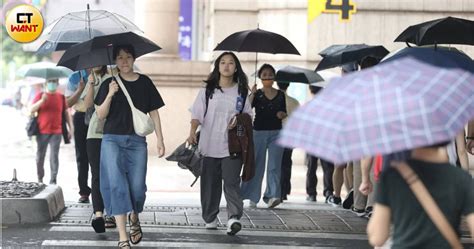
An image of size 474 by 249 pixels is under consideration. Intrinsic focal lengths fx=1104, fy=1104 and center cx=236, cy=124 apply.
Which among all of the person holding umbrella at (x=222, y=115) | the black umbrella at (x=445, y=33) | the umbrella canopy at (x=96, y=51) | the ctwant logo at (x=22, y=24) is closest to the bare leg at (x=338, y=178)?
the black umbrella at (x=445, y=33)

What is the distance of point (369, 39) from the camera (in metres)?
19.8

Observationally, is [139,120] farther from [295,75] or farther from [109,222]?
[295,75]

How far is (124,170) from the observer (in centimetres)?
947

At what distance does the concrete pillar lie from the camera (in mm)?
22594

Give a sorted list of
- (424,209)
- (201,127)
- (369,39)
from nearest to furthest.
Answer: (424,209) < (201,127) < (369,39)

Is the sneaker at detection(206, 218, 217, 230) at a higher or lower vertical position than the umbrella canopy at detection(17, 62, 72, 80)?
lower

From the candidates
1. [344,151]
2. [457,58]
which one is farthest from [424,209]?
[457,58]

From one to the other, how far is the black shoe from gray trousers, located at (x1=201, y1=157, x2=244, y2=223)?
1.07 meters

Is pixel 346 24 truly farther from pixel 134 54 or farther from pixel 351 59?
pixel 134 54

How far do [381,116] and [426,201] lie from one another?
46 cm

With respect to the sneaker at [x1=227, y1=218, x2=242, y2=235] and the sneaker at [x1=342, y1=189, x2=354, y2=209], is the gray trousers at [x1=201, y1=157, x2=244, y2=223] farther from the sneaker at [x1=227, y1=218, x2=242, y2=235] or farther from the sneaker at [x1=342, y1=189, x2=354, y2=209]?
the sneaker at [x1=342, y1=189, x2=354, y2=209]

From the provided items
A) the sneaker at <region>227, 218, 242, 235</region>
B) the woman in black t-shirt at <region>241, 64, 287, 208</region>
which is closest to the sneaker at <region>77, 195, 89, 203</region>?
the woman in black t-shirt at <region>241, 64, 287, 208</region>

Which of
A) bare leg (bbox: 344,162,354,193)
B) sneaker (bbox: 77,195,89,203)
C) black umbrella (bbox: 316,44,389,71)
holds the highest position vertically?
black umbrella (bbox: 316,44,389,71)

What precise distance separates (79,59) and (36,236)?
1696mm
